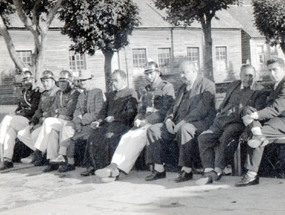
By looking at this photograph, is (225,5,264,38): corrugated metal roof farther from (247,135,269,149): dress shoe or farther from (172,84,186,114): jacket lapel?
(247,135,269,149): dress shoe

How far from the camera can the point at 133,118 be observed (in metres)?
7.88

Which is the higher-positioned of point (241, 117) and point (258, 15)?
point (258, 15)

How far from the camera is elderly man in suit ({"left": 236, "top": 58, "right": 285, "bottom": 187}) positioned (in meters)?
6.08

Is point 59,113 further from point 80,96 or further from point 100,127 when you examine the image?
point 100,127

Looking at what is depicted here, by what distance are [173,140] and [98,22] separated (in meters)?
14.0

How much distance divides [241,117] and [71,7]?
1495 centimetres

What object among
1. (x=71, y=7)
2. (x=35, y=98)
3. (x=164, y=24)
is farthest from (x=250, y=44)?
(x=35, y=98)

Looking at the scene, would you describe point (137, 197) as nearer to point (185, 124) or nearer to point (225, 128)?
point (185, 124)

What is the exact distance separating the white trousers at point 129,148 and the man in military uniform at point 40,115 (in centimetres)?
234

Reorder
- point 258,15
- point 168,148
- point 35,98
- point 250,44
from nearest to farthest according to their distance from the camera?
point 168,148 → point 35,98 → point 258,15 → point 250,44

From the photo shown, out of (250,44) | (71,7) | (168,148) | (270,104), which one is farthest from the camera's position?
(250,44)

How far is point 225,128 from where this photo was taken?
6.59 metres

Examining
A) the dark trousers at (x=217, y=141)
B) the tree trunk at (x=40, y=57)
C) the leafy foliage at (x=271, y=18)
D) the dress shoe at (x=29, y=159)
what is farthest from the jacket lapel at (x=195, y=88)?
the leafy foliage at (x=271, y=18)

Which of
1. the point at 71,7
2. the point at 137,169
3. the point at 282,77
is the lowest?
the point at 137,169
